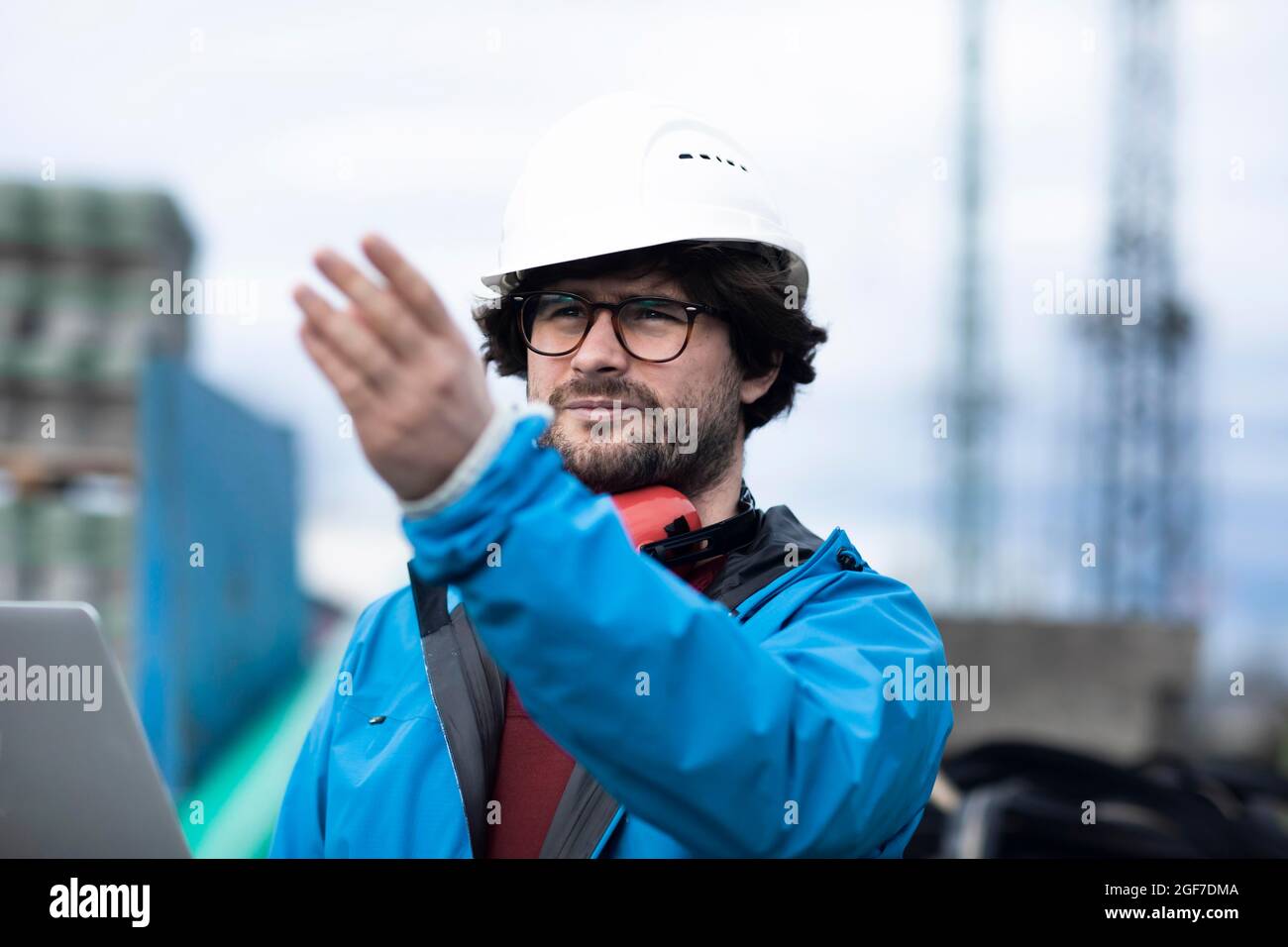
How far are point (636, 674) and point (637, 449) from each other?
2.43 feet

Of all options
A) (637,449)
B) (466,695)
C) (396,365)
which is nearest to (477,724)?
(466,695)

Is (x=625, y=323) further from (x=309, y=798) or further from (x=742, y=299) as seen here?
(x=309, y=798)

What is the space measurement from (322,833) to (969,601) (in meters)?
7.59

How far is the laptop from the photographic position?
1411 mm

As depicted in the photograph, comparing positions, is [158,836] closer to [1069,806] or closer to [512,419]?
[512,419]

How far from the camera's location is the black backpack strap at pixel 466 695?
1.62 m

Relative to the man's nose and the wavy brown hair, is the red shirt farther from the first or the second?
the wavy brown hair

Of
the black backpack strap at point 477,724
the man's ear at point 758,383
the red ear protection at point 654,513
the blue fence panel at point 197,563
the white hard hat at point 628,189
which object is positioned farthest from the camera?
the blue fence panel at point 197,563

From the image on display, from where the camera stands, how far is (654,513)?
178 cm

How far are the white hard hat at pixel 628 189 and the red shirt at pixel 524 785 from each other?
2.29 ft
